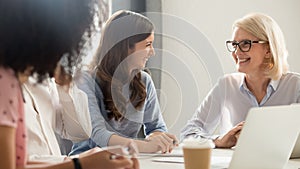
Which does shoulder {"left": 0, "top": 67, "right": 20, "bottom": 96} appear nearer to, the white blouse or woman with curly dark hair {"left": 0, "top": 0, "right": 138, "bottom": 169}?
woman with curly dark hair {"left": 0, "top": 0, "right": 138, "bottom": 169}

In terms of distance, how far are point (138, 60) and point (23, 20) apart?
4.69 ft

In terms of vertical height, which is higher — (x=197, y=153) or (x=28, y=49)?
(x=28, y=49)

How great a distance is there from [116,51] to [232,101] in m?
0.65

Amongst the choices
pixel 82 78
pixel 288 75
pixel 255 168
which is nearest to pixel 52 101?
pixel 82 78

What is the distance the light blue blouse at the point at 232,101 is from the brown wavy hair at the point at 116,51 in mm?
347

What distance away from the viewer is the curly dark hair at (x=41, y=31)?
36.7 inches

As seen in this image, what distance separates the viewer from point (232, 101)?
2.53 metres

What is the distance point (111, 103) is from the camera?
2293mm

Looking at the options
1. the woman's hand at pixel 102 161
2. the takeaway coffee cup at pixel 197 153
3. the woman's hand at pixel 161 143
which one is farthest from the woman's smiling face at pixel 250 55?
the woman's hand at pixel 102 161

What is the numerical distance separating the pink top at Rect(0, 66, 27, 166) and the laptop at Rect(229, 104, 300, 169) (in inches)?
23.9

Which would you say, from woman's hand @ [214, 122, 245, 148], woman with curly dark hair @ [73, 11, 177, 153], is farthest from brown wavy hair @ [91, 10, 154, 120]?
woman's hand @ [214, 122, 245, 148]

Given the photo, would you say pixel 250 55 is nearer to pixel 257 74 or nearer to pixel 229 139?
pixel 257 74

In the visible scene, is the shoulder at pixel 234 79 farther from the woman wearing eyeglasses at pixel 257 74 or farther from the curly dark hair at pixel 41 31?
the curly dark hair at pixel 41 31

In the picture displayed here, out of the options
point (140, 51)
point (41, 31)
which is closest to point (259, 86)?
point (140, 51)
